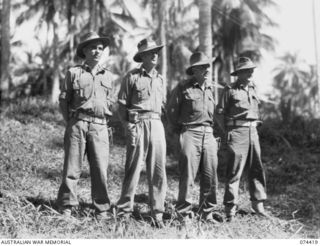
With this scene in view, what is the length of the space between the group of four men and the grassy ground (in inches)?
11.2

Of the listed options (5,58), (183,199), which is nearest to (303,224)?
(183,199)

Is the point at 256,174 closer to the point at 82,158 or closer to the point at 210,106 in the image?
the point at 210,106

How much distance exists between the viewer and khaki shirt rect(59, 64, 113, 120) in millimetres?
5180

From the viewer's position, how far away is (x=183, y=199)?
17.6 feet

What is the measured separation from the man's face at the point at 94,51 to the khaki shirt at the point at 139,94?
451mm

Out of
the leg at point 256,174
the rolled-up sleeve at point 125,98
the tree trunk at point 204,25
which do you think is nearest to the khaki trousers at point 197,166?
the leg at point 256,174

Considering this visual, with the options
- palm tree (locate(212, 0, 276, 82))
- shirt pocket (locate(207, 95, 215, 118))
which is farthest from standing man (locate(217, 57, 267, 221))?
palm tree (locate(212, 0, 276, 82))

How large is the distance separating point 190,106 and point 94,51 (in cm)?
138

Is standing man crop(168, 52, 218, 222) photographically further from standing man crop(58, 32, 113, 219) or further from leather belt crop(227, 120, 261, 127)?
standing man crop(58, 32, 113, 219)

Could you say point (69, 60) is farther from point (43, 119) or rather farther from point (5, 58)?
point (43, 119)

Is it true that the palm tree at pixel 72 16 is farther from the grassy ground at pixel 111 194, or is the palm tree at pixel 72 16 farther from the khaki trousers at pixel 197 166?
the khaki trousers at pixel 197 166

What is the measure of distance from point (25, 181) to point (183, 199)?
277 cm

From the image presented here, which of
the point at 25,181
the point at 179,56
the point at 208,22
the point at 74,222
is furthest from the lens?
the point at 179,56

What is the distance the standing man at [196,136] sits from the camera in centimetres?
539
